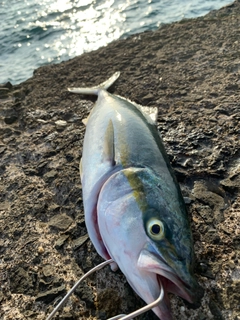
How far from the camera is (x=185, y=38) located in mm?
5250

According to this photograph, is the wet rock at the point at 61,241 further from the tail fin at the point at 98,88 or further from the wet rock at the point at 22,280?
the tail fin at the point at 98,88

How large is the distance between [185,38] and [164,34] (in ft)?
1.67

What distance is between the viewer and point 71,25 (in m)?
9.92

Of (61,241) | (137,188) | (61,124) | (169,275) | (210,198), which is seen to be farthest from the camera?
(61,124)

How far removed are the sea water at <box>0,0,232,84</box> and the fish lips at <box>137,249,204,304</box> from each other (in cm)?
632

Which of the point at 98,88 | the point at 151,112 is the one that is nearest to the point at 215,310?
the point at 151,112

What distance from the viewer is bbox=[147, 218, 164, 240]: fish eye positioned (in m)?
1.85

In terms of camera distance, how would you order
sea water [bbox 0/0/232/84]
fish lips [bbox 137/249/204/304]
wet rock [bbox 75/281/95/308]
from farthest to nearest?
sea water [bbox 0/0/232/84], wet rock [bbox 75/281/95/308], fish lips [bbox 137/249/204/304]

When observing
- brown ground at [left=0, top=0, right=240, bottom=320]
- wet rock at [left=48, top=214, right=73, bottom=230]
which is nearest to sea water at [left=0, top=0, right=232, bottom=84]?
brown ground at [left=0, top=0, right=240, bottom=320]

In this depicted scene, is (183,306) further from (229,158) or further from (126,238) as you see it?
(229,158)

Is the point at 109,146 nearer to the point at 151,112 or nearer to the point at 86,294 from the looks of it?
the point at 151,112

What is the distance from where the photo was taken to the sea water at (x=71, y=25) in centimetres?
833

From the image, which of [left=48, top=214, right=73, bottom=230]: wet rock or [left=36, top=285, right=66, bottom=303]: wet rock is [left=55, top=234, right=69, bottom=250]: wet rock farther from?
[left=36, top=285, right=66, bottom=303]: wet rock

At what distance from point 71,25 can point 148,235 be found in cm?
927
